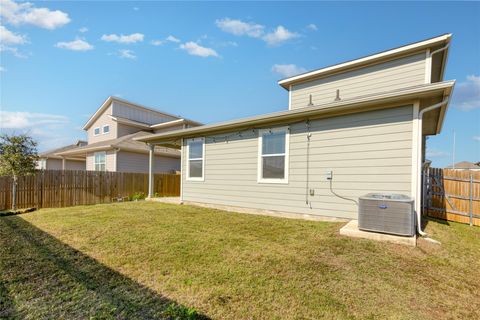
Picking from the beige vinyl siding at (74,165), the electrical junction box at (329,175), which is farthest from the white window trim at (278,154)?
the beige vinyl siding at (74,165)

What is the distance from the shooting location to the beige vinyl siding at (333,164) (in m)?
4.84

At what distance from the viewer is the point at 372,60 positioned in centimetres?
786

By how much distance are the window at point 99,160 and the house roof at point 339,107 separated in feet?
28.2

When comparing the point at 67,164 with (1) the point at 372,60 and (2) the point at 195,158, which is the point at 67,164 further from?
(1) the point at 372,60

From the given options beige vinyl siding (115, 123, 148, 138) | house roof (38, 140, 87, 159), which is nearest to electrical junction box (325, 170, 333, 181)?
beige vinyl siding (115, 123, 148, 138)

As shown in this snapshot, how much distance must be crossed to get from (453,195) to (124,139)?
51.5 ft

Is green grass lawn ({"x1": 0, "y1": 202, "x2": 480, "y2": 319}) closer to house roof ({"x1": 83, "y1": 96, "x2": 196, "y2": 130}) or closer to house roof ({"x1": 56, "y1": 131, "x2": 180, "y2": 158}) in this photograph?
house roof ({"x1": 56, "y1": 131, "x2": 180, "y2": 158})

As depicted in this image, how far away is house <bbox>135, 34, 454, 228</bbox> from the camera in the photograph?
477cm

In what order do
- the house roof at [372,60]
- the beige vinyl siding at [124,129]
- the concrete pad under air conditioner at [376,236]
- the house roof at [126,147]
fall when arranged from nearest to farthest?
the concrete pad under air conditioner at [376,236] < the house roof at [372,60] < the house roof at [126,147] < the beige vinyl siding at [124,129]

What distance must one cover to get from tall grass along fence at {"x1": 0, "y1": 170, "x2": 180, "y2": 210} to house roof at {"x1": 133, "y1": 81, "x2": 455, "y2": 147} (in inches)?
227

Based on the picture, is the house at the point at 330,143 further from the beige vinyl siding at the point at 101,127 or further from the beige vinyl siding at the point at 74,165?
the beige vinyl siding at the point at 74,165

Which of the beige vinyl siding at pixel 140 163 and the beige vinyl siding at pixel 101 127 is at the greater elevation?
the beige vinyl siding at pixel 101 127

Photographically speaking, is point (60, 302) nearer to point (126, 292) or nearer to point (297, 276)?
point (126, 292)

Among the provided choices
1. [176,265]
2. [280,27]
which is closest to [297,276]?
[176,265]
